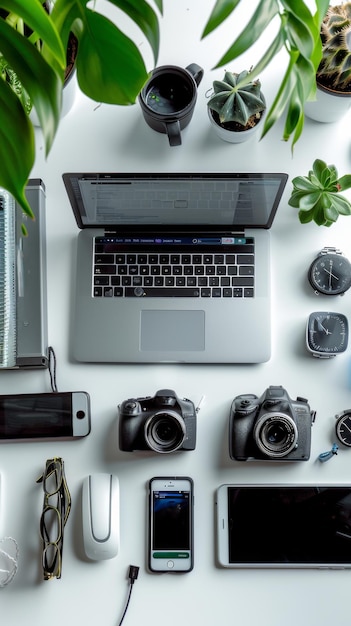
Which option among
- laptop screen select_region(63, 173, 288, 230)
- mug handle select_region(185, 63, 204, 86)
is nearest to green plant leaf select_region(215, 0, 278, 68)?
Answer: laptop screen select_region(63, 173, 288, 230)

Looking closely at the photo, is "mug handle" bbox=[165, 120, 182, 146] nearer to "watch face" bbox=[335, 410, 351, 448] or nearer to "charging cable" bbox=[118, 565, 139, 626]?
"watch face" bbox=[335, 410, 351, 448]

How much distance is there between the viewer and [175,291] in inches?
39.9

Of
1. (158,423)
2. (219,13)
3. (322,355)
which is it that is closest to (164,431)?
(158,423)

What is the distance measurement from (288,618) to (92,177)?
2.50 ft

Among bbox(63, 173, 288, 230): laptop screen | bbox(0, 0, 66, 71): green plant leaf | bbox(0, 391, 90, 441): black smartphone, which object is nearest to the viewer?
bbox(0, 0, 66, 71): green plant leaf

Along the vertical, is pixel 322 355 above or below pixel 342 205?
below

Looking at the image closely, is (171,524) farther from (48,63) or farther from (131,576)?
(48,63)

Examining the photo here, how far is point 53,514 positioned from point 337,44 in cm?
87

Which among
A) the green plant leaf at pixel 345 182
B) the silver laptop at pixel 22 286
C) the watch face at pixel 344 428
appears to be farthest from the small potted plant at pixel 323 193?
the silver laptop at pixel 22 286

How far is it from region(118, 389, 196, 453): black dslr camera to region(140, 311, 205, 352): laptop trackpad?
83mm

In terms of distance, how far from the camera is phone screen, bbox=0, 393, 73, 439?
100cm

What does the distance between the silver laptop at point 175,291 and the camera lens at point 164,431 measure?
11 cm

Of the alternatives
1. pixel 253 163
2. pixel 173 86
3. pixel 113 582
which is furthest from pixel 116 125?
pixel 113 582

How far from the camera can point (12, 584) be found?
→ 99cm
